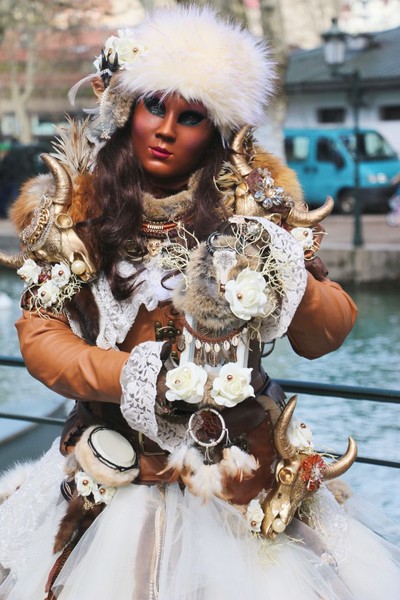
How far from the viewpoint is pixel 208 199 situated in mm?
2131

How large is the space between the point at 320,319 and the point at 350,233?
12767mm

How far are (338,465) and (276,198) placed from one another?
0.58 m

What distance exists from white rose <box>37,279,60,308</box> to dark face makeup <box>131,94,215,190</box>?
318 millimetres

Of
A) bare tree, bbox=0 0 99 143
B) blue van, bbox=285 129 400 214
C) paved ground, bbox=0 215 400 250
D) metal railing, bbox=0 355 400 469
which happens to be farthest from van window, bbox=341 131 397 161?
metal railing, bbox=0 355 400 469

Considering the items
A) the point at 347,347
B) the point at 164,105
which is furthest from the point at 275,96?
the point at 347,347

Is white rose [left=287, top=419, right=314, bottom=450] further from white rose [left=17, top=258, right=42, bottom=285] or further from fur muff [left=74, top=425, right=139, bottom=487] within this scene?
white rose [left=17, top=258, right=42, bottom=285]

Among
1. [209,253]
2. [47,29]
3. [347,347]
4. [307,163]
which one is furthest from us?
[47,29]

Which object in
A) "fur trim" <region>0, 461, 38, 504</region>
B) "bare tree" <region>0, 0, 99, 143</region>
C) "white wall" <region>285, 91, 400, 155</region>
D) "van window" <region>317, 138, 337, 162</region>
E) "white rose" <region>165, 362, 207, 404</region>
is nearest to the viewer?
"white rose" <region>165, 362, 207, 404</region>

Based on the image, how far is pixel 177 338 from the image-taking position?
2.08 m

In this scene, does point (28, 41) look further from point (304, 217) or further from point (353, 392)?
point (304, 217)

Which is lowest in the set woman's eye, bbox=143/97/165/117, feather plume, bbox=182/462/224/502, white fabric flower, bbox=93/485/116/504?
white fabric flower, bbox=93/485/116/504

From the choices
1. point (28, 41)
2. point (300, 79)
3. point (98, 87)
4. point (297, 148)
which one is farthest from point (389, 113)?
point (98, 87)

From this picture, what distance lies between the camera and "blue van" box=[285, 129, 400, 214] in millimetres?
18219

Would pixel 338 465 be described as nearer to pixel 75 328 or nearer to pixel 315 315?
pixel 315 315
